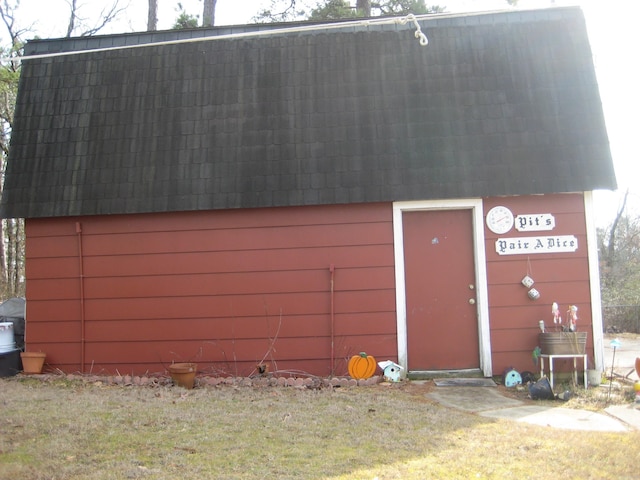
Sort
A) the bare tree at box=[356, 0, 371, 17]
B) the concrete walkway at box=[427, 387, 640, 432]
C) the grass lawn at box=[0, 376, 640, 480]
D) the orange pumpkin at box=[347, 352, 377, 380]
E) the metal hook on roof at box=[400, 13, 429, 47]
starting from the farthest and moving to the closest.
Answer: the bare tree at box=[356, 0, 371, 17] < the orange pumpkin at box=[347, 352, 377, 380] < the metal hook on roof at box=[400, 13, 429, 47] < the concrete walkway at box=[427, 387, 640, 432] < the grass lawn at box=[0, 376, 640, 480]

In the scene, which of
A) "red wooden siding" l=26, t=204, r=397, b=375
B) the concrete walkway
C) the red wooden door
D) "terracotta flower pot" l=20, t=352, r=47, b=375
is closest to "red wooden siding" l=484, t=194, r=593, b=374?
the red wooden door

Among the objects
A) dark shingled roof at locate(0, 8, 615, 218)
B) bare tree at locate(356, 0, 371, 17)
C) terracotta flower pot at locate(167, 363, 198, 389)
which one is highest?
bare tree at locate(356, 0, 371, 17)

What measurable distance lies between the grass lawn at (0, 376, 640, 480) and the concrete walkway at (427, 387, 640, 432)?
258mm

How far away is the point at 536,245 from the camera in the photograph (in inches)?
312

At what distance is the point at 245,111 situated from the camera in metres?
8.60

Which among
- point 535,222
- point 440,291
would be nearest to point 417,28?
point 535,222

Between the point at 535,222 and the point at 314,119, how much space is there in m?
3.24

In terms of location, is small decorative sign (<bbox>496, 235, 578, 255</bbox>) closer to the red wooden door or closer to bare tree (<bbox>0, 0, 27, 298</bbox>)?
the red wooden door

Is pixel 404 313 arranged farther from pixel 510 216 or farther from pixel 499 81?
pixel 499 81

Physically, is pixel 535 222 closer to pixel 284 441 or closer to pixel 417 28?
pixel 417 28

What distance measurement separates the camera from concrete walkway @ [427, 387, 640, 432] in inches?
222

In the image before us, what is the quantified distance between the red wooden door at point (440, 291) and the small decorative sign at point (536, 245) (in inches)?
16.8

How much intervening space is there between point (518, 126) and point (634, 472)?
4.91 meters

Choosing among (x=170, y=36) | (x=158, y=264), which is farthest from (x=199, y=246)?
(x=170, y=36)
